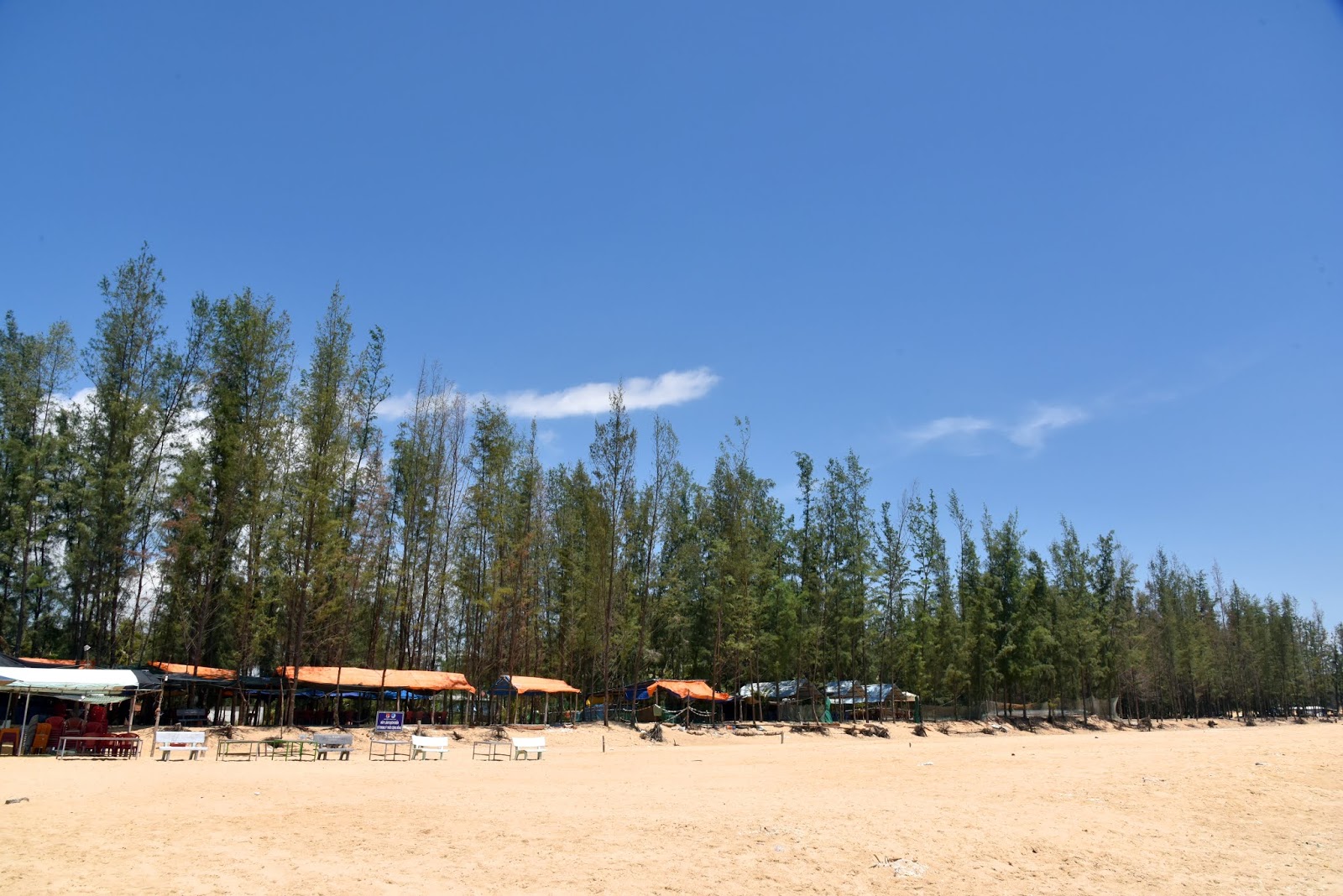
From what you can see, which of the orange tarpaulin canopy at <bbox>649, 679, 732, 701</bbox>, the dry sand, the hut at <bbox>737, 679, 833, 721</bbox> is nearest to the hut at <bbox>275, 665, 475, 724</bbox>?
the orange tarpaulin canopy at <bbox>649, 679, 732, 701</bbox>

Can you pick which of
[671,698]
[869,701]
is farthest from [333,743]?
[869,701]

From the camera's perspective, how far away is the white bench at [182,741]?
2089 centimetres

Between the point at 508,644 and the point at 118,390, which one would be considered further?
the point at 508,644

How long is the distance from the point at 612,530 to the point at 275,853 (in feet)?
108

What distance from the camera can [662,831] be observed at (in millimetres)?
11438

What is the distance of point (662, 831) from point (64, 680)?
1784cm

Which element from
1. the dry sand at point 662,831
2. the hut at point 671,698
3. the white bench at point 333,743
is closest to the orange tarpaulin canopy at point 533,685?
the hut at point 671,698

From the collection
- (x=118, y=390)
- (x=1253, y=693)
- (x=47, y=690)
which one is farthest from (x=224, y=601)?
(x=1253, y=693)

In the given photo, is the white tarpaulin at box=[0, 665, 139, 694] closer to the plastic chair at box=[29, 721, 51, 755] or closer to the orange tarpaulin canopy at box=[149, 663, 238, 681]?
the plastic chair at box=[29, 721, 51, 755]

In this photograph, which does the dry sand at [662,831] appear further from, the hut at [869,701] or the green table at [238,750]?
the hut at [869,701]

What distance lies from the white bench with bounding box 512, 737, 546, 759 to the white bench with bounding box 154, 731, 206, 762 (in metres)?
8.33

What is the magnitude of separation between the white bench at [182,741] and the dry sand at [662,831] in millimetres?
1673

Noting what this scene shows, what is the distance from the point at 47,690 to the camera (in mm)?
20531

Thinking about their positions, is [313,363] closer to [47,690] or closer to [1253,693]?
[47,690]
